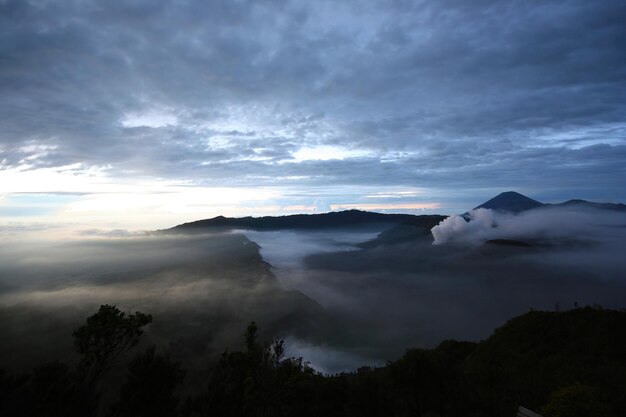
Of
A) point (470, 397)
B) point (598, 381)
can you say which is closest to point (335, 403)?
point (470, 397)

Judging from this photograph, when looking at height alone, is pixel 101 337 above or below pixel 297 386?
above

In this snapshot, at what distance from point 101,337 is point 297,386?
30917 millimetres

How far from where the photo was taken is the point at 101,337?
5284 centimetres

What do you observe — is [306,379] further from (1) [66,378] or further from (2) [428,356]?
(1) [66,378]

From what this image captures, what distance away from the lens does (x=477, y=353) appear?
117625mm

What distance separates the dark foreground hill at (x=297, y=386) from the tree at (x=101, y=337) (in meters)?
0.14

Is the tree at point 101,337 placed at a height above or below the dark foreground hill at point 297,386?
above

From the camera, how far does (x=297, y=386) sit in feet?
198

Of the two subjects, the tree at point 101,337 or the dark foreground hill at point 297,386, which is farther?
the tree at point 101,337

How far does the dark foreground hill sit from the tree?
140mm

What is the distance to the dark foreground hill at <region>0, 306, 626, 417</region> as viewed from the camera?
51.2 meters

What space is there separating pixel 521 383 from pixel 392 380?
30.5 meters

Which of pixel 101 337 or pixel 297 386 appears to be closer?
pixel 101 337

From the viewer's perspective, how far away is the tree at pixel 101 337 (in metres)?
51.4
